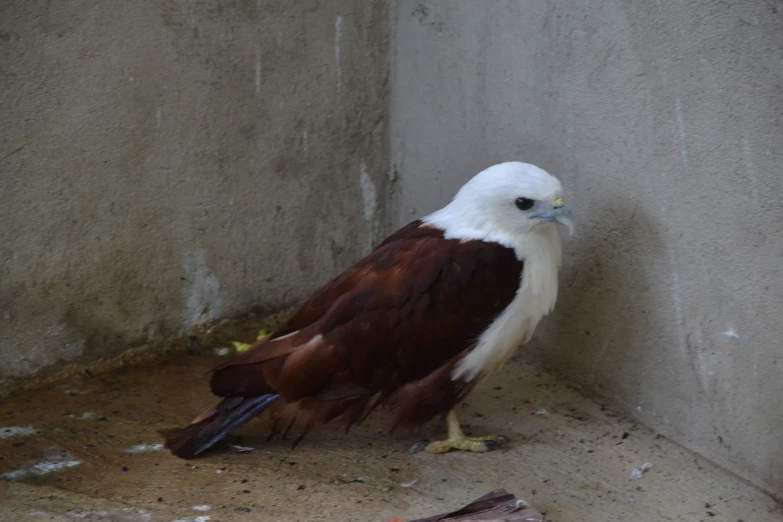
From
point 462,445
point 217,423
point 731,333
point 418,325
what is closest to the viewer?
point 731,333

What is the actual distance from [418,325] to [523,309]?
0.37m

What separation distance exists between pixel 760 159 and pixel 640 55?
23.3 inches

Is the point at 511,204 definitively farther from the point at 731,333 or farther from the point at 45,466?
the point at 45,466

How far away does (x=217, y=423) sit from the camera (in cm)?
329

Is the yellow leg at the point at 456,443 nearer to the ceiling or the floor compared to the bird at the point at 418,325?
nearer to the floor

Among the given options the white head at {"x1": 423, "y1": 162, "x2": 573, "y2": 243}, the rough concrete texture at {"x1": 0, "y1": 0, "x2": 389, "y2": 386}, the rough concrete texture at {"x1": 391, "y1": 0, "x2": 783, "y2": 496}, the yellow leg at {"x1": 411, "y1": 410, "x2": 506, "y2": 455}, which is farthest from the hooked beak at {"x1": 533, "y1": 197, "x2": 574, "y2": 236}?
the rough concrete texture at {"x1": 0, "y1": 0, "x2": 389, "y2": 386}

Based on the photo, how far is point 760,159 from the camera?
2846 millimetres

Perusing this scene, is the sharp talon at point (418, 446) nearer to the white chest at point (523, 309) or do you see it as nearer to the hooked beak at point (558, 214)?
the white chest at point (523, 309)

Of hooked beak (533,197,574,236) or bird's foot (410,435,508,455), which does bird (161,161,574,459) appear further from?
bird's foot (410,435,508,455)

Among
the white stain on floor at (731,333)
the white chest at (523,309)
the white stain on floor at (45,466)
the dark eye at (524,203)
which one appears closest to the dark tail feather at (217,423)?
the white stain on floor at (45,466)

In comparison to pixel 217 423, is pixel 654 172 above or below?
above

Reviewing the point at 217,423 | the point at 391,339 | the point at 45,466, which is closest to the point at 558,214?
the point at 391,339

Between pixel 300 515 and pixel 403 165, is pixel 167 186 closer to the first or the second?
pixel 403 165

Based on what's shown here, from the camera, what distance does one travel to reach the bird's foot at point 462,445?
3.38 meters
